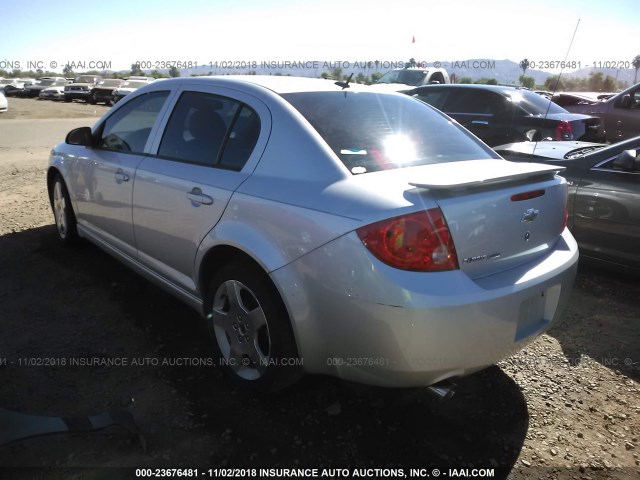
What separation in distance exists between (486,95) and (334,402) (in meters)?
6.74

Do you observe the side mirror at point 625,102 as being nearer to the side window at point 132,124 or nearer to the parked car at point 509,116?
the parked car at point 509,116

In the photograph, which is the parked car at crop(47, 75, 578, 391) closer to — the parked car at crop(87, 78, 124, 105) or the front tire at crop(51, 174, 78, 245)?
the front tire at crop(51, 174, 78, 245)

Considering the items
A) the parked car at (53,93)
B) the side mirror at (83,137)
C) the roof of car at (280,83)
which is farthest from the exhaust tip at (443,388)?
the parked car at (53,93)

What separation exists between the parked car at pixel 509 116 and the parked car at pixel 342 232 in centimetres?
498

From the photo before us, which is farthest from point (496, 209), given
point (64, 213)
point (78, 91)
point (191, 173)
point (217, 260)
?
point (78, 91)

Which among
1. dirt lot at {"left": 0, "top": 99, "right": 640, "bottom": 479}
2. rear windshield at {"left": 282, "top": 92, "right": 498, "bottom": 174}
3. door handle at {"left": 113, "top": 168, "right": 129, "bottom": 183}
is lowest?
dirt lot at {"left": 0, "top": 99, "right": 640, "bottom": 479}

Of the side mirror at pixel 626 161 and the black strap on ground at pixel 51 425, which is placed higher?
the side mirror at pixel 626 161

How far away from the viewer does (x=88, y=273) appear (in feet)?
14.0

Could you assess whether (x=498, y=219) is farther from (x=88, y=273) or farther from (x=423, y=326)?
(x=88, y=273)

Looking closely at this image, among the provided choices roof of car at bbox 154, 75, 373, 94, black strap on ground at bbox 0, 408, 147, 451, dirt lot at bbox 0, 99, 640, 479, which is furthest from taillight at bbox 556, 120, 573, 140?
black strap on ground at bbox 0, 408, 147, 451

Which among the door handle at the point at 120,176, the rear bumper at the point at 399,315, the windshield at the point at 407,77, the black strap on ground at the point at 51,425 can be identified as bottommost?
the black strap on ground at the point at 51,425

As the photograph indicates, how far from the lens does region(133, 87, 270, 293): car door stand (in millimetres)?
2691

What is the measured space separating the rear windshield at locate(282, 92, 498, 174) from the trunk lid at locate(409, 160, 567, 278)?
19 centimetres

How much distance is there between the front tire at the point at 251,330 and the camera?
2391 mm
